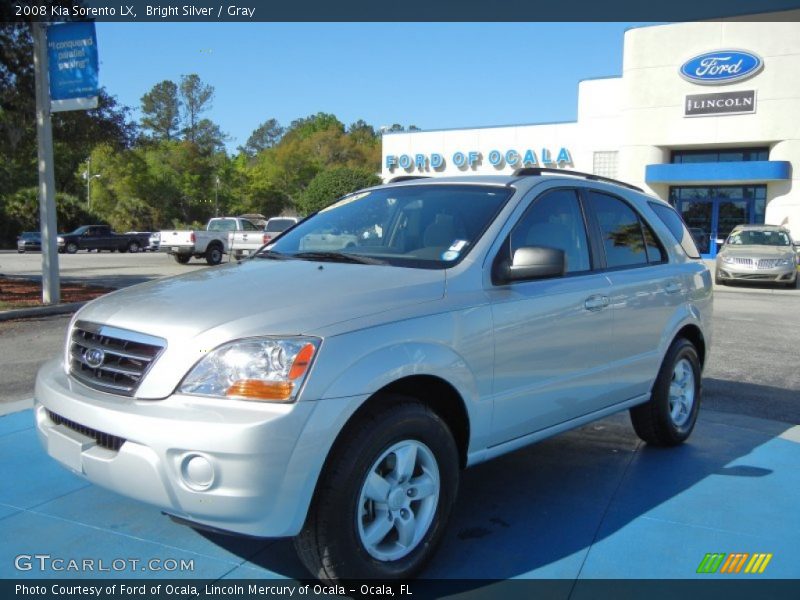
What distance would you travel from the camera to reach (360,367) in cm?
297

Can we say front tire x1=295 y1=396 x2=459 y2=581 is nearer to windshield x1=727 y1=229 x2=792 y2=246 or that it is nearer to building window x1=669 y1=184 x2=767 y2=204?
windshield x1=727 y1=229 x2=792 y2=246

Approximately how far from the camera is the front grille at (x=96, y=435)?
2.97 meters

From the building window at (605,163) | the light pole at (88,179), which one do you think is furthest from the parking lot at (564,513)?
the light pole at (88,179)

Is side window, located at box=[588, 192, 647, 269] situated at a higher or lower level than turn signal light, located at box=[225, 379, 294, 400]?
higher

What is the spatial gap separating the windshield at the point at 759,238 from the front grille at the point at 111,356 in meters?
20.8

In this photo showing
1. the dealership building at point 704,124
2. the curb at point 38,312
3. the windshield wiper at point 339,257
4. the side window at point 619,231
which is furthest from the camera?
the dealership building at point 704,124

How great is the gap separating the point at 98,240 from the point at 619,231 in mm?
40962

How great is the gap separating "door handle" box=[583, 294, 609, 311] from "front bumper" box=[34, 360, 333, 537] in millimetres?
2054

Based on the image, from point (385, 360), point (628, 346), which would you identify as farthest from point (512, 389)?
point (628, 346)

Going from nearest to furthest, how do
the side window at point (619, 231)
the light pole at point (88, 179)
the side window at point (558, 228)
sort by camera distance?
1. the side window at point (558, 228)
2. the side window at point (619, 231)
3. the light pole at point (88, 179)

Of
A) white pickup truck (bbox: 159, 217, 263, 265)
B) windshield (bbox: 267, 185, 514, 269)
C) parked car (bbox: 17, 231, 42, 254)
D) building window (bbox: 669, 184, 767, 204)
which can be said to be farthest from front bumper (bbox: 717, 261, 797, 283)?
parked car (bbox: 17, 231, 42, 254)

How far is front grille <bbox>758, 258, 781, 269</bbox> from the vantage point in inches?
760

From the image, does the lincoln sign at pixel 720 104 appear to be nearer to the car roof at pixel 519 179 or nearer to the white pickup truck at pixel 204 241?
the white pickup truck at pixel 204 241

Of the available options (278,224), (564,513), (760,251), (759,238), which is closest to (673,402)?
(564,513)
